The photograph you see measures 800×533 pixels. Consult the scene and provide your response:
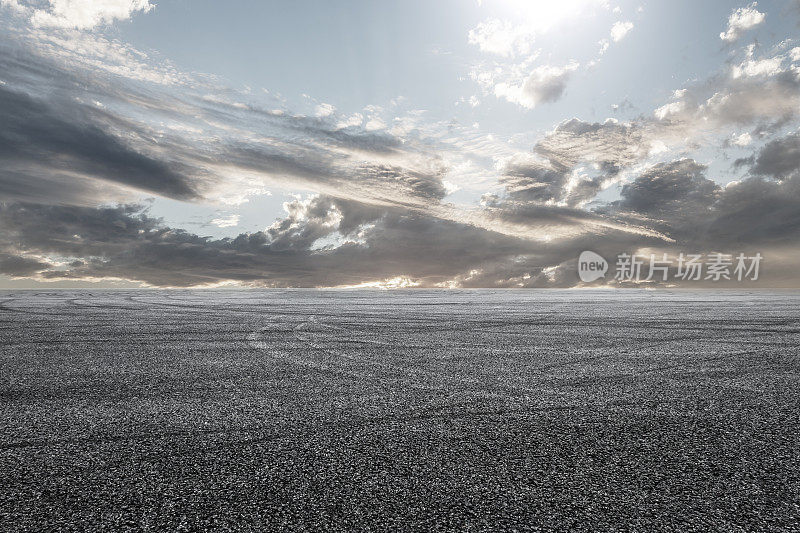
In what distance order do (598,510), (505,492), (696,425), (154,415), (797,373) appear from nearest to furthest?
(598,510) < (505,492) < (696,425) < (154,415) < (797,373)

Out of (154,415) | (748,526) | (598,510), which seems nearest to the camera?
(748,526)

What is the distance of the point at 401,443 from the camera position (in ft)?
12.0

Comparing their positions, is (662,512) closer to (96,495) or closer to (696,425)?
(696,425)

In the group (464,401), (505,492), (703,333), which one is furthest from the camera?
(703,333)

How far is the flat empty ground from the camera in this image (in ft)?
8.45

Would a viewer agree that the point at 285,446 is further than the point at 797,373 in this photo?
No

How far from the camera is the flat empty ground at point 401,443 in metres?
2.58

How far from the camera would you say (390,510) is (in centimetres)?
257

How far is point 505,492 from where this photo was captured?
2.78 meters

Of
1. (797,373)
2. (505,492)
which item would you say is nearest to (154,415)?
(505,492)

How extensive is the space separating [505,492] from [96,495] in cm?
241

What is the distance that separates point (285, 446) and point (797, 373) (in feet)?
23.7

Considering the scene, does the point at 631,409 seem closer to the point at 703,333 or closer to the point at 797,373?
the point at 797,373

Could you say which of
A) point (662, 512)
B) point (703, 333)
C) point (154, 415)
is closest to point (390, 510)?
point (662, 512)
